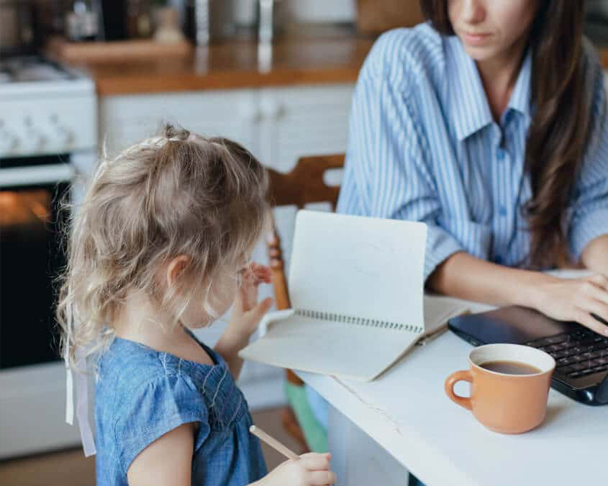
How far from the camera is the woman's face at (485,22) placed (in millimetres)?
1439

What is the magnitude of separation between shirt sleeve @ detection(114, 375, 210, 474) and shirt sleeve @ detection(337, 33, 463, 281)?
536 millimetres

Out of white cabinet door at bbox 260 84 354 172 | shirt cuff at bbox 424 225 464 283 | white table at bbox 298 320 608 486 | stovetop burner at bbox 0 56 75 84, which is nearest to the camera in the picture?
white table at bbox 298 320 608 486

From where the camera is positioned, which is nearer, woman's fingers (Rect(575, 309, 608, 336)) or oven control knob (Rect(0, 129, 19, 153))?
woman's fingers (Rect(575, 309, 608, 336))

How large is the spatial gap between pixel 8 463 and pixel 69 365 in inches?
53.4

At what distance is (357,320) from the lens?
1.24 m

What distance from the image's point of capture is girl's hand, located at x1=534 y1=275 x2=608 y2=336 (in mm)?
1198

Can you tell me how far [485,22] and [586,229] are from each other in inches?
15.4

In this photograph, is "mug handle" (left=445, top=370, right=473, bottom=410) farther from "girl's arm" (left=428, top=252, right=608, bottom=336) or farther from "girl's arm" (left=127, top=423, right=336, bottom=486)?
"girl's arm" (left=428, top=252, right=608, bottom=336)

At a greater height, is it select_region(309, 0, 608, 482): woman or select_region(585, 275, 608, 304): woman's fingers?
select_region(309, 0, 608, 482): woman

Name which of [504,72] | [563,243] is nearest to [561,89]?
[504,72]

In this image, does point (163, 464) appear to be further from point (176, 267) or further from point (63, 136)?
point (63, 136)

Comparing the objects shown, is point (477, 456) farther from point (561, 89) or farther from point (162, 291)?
point (561, 89)

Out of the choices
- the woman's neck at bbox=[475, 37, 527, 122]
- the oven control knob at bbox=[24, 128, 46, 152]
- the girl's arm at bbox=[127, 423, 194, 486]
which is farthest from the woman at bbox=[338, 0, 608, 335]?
Result: the oven control knob at bbox=[24, 128, 46, 152]

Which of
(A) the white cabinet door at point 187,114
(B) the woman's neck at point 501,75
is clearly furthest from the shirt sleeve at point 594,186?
(A) the white cabinet door at point 187,114
